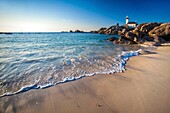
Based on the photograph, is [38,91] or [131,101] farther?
[38,91]

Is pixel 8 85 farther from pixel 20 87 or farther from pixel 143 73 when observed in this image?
pixel 143 73

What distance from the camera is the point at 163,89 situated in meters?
3.13

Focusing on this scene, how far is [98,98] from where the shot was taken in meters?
2.73

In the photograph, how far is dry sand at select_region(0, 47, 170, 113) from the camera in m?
2.38

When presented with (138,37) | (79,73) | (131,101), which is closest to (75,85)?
(79,73)

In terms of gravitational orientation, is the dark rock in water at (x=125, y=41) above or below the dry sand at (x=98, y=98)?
above

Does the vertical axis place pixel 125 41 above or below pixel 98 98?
above

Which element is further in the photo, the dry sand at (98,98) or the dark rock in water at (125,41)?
the dark rock in water at (125,41)

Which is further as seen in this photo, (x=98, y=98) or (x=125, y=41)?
(x=125, y=41)

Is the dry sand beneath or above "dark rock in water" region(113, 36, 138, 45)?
beneath

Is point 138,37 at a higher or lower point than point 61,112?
higher

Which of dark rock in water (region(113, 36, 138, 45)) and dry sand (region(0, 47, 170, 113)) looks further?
dark rock in water (region(113, 36, 138, 45))

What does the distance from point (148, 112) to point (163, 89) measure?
1453mm

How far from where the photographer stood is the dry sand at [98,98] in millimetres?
2377
